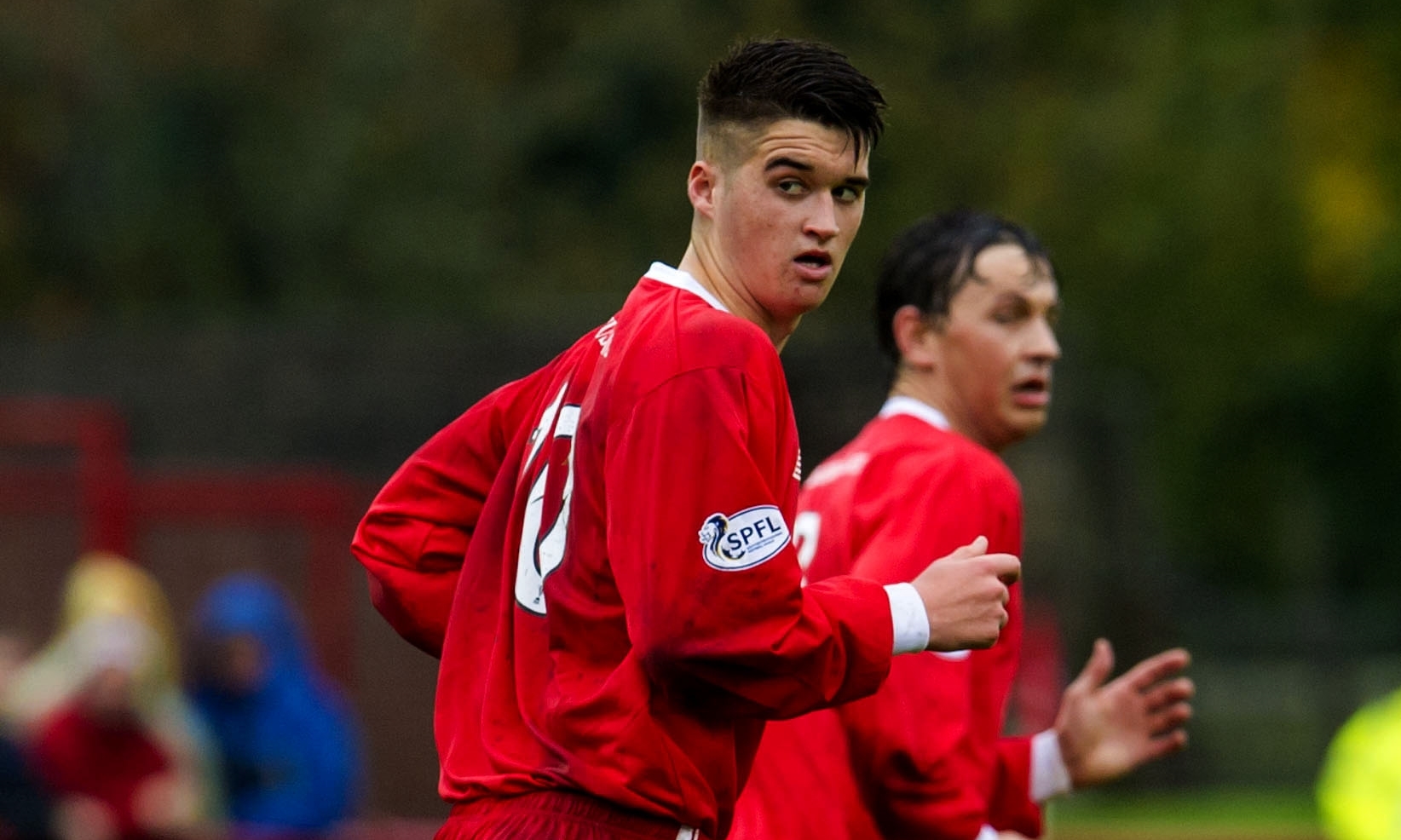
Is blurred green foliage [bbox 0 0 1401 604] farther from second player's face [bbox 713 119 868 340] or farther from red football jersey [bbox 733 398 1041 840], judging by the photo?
second player's face [bbox 713 119 868 340]

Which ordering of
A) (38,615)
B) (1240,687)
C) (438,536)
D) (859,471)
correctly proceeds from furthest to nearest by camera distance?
(1240,687), (38,615), (859,471), (438,536)

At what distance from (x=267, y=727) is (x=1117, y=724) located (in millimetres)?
5629

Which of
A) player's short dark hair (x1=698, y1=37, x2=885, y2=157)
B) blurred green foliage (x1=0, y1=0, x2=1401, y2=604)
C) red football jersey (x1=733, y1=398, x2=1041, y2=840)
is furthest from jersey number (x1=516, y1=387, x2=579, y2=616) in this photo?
blurred green foliage (x1=0, y1=0, x2=1401, y2=604)

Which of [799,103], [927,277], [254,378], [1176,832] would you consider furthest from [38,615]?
[799,103]

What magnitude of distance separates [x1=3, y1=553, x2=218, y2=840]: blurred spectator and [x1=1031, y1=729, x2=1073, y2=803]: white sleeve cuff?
5245 mm

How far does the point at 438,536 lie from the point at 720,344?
2.88 ft

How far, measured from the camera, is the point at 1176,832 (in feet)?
40.1

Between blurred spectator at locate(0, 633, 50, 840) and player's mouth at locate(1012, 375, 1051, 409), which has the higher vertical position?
player's mouth at locate(1012, 375, 1051, 409)

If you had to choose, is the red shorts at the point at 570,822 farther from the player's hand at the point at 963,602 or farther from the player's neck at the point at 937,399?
the player's neck at the point at 937,399

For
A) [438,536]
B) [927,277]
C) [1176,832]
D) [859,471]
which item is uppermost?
[927,277]

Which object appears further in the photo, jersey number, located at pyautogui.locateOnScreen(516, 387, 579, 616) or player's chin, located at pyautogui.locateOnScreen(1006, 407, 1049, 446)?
player's chin, located at pyautogui.locateOnScreen(1006, 407, 1049, 446)

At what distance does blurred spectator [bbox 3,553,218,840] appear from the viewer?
8.81 metres

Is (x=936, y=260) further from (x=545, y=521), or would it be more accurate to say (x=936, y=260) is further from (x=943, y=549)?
(x=545, y=521)

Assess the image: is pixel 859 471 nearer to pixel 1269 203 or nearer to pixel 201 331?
pixel 201 331
